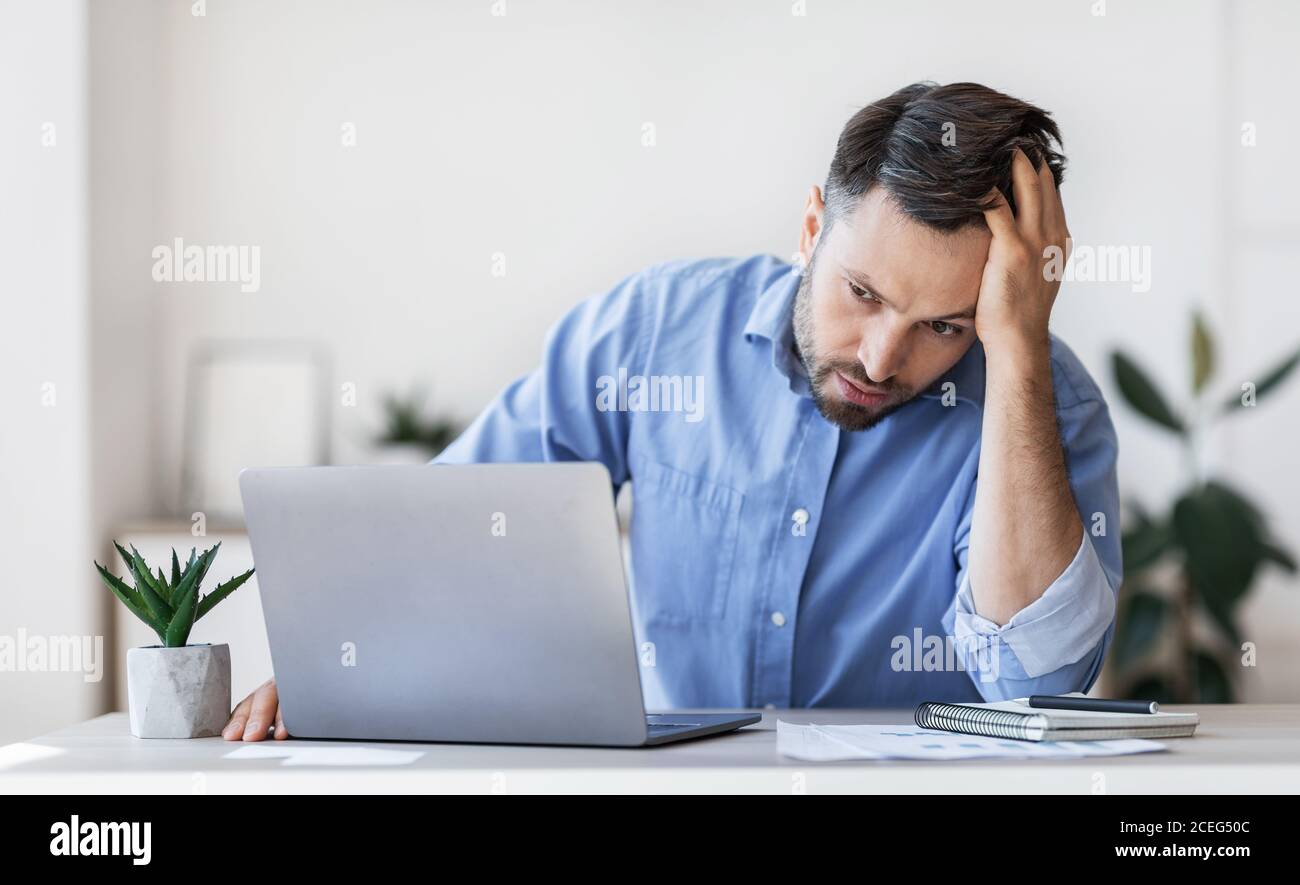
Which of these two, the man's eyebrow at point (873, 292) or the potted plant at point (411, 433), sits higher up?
the man's eyebrow at point (873, 292)

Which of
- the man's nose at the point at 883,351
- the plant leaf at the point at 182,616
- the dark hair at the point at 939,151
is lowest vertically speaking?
the plant leaf at the point at 182,616

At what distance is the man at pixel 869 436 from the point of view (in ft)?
5.46

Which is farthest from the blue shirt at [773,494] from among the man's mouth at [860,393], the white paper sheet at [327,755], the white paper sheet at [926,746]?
the white paper sheet at [327,755]

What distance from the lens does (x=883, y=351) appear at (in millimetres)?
1735

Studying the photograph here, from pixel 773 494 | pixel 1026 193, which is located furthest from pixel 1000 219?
pixel 773 494

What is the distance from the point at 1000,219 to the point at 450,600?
0.94 meters

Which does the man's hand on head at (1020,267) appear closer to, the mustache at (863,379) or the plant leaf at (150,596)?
the mustache at (863,379)

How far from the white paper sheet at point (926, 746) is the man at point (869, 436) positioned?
41 centimetres

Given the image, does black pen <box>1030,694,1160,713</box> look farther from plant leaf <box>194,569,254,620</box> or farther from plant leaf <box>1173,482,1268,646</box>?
plant leaf <box>1173,482,1268,646</box>

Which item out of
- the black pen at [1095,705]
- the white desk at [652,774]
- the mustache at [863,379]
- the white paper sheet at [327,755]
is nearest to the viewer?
the white desk at [652,774]

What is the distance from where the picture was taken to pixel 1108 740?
123cm

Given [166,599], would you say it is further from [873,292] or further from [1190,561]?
[1190,561]
